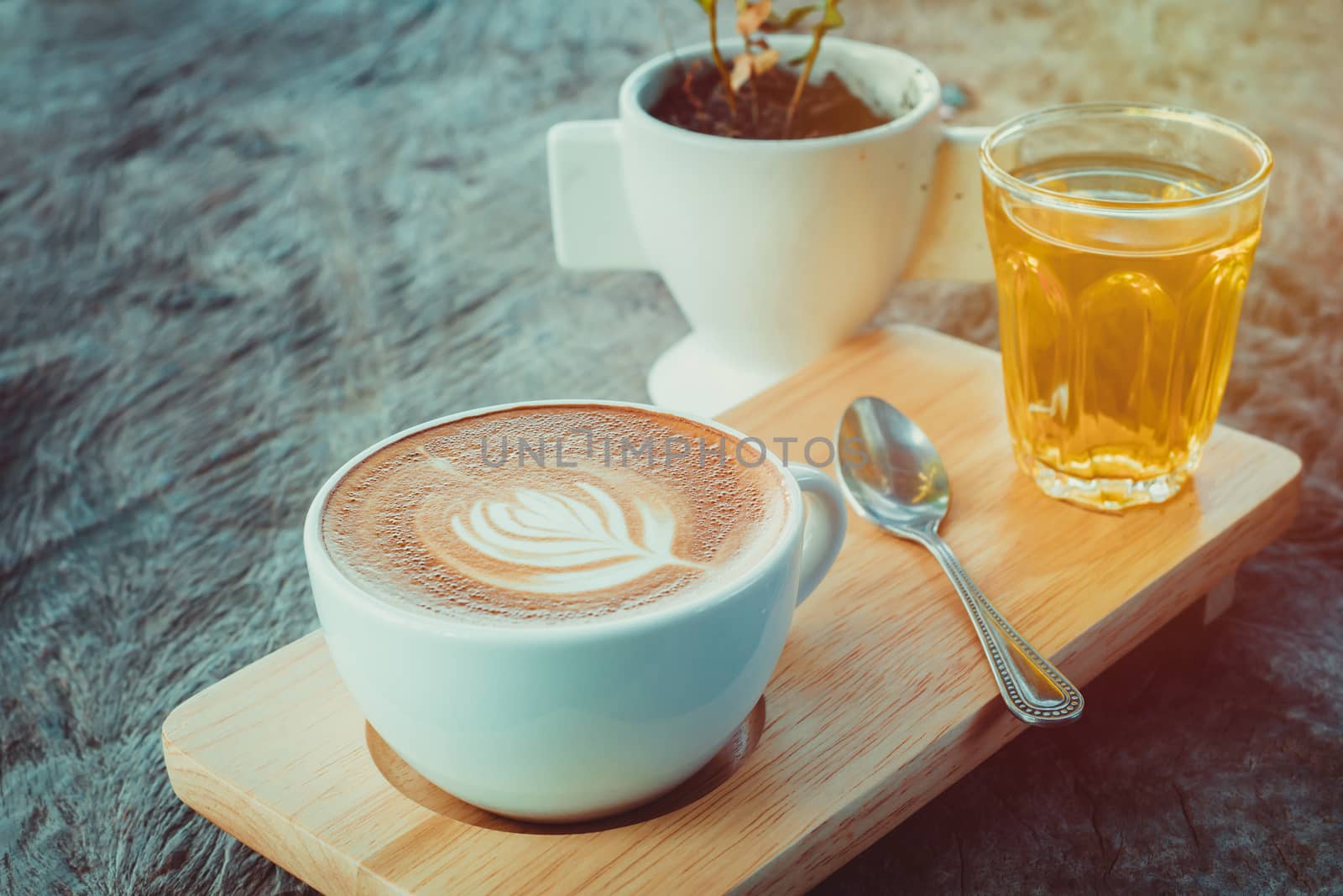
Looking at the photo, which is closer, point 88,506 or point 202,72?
point 88,506

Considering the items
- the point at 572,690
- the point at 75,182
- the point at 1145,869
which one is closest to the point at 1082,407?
the point at 1145,869

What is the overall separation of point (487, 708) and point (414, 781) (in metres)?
0.10

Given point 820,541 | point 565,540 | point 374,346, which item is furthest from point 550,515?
point 374,346

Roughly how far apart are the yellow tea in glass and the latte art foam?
214 millimetres

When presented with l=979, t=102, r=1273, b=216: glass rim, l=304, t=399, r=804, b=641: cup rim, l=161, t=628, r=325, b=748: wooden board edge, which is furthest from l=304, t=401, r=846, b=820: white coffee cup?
l=979, t=102, r=1273, b=216: glass rim

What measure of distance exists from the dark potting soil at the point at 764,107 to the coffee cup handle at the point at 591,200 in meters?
0.04

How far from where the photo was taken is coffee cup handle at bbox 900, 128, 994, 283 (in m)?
0.79

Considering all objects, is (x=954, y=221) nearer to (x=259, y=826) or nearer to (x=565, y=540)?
(x=565, y=540)

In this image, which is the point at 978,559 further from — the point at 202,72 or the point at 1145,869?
the point at 202,72

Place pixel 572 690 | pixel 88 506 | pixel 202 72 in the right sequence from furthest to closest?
pixel 202 72, pixel 88 506, pixel 572 690

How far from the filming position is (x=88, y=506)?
78cm

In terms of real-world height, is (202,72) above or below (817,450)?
above

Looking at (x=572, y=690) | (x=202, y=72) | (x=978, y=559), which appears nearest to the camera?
(x=572, y=690)

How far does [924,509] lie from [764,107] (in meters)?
0.31
